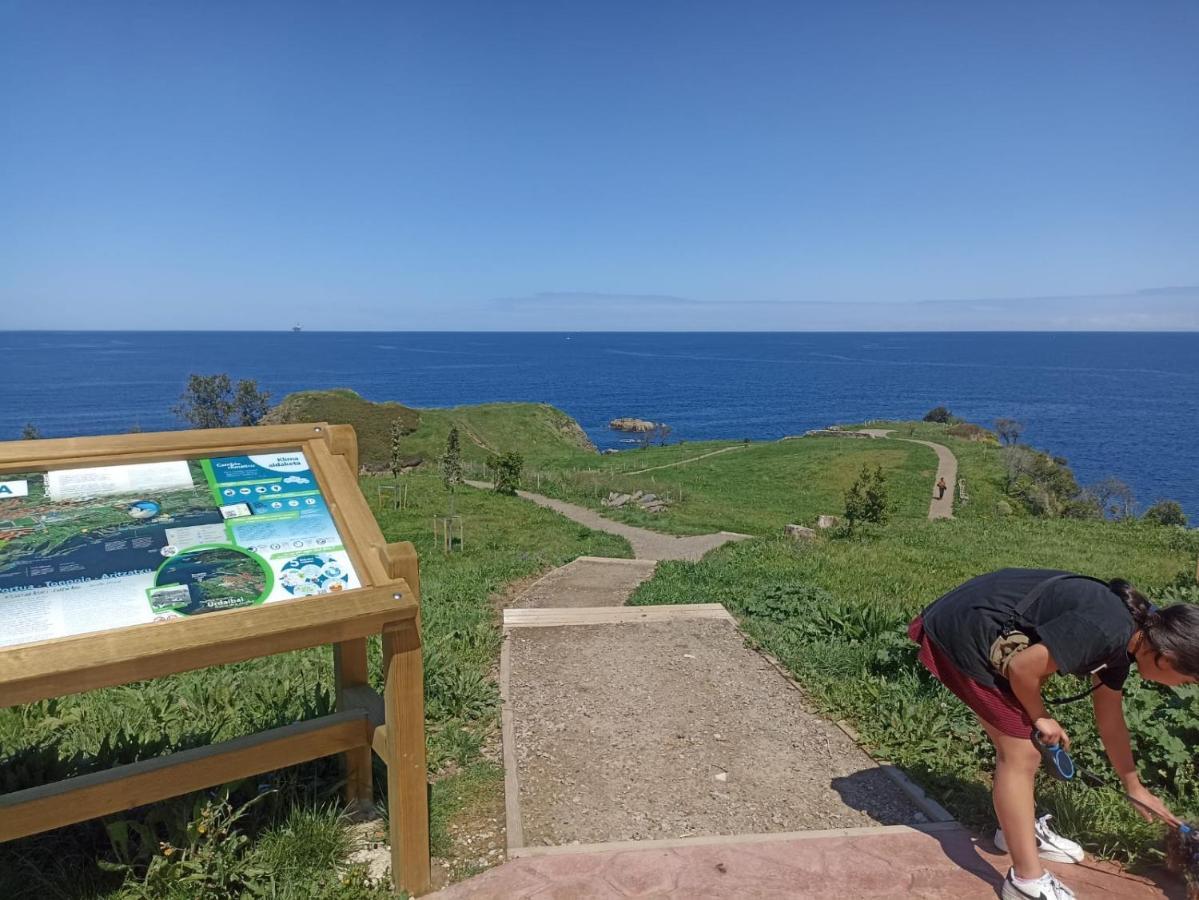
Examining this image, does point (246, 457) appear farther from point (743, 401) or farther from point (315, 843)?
point (743, 401)

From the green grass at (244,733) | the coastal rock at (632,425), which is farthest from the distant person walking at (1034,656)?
the coastal rock at (632,425)

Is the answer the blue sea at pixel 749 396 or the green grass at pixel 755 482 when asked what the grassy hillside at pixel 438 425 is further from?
the blue sea at pixel 749 396

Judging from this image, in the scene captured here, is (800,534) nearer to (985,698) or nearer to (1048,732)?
(985,698)

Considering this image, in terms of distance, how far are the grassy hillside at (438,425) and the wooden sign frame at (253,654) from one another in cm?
4393

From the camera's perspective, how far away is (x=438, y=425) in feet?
192

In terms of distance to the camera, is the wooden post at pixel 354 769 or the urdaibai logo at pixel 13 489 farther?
the wooden post at pixel 354 769

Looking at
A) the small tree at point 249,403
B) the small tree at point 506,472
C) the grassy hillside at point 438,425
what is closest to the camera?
the small tree at point 506,472

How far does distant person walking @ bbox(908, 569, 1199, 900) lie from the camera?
291 cm

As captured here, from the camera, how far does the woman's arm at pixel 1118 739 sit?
331 centimetres

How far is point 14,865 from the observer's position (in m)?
3.40

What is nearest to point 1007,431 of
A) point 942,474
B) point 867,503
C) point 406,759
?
point 942,474

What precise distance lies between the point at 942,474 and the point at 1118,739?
3472cm

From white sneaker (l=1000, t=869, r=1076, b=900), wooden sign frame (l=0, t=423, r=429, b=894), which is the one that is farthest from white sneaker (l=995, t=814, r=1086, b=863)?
wooden sign frame (l=0, t=423, r=429, b=894)

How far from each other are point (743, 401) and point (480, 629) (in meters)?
119
